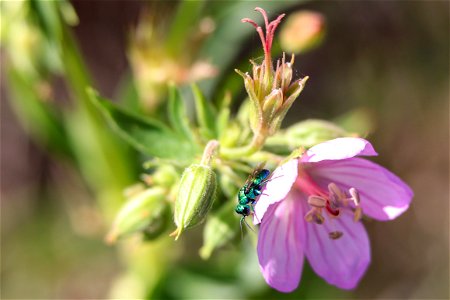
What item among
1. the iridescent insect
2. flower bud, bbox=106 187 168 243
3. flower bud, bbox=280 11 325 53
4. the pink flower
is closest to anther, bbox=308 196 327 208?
the pink flower

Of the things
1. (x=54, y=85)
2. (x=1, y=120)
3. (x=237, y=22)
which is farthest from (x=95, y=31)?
(x=237, y=22)

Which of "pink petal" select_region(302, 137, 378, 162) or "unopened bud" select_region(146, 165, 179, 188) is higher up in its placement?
"pink petal" select_region(302, 137, 378, 162)

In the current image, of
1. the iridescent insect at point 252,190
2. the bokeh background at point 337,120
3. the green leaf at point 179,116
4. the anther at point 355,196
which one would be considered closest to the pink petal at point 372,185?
the anther at point 355,196

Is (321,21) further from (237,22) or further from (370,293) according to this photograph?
(370,293)

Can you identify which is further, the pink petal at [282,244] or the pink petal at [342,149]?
the pink petal at [282,244]

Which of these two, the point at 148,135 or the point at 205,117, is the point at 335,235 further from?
the point at 148,135

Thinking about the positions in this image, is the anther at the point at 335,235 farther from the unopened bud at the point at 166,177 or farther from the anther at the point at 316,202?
the unopened bud at the point at 166,177

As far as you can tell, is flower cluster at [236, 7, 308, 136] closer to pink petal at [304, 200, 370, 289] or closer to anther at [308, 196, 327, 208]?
anther at [308, 196, 327, 208]
